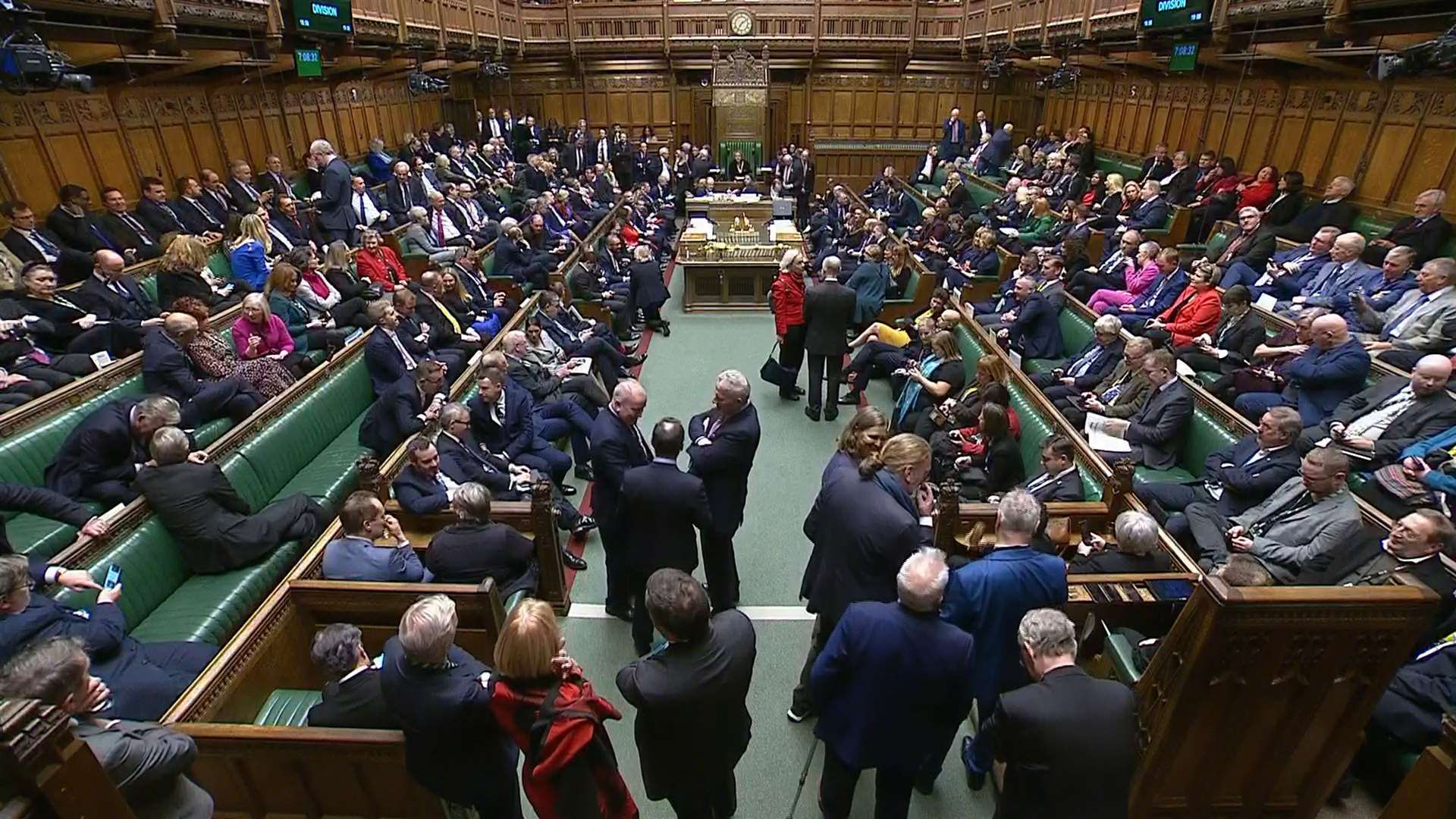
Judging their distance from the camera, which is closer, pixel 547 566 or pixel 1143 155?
pixel 547 566

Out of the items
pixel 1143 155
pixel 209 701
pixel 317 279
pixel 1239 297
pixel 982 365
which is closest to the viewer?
pixel 209 701

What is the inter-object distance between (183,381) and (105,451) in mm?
884

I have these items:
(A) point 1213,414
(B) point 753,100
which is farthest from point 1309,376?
(B) point 753,100

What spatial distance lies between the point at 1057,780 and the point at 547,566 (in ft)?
8.56

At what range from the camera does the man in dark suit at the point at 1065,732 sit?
70.2 inches

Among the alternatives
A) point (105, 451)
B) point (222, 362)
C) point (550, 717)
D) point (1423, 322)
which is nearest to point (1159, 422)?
point (1423, 322)

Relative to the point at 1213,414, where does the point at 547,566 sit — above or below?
below

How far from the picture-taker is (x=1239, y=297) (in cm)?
519

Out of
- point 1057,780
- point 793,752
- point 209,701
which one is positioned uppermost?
point 1057,780

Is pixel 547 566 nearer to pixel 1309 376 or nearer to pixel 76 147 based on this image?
pixel 1309 376

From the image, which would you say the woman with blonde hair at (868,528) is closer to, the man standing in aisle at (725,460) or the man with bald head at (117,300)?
the man standing in aisle at (725,460)

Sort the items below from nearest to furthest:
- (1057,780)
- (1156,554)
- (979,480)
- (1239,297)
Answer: (1057,780) < (1156,554) < (979,480) < (1239,297)

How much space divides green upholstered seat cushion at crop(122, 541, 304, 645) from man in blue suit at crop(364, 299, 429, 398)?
1821 mm

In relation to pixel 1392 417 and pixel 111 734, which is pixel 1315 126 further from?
pixel 111 734
